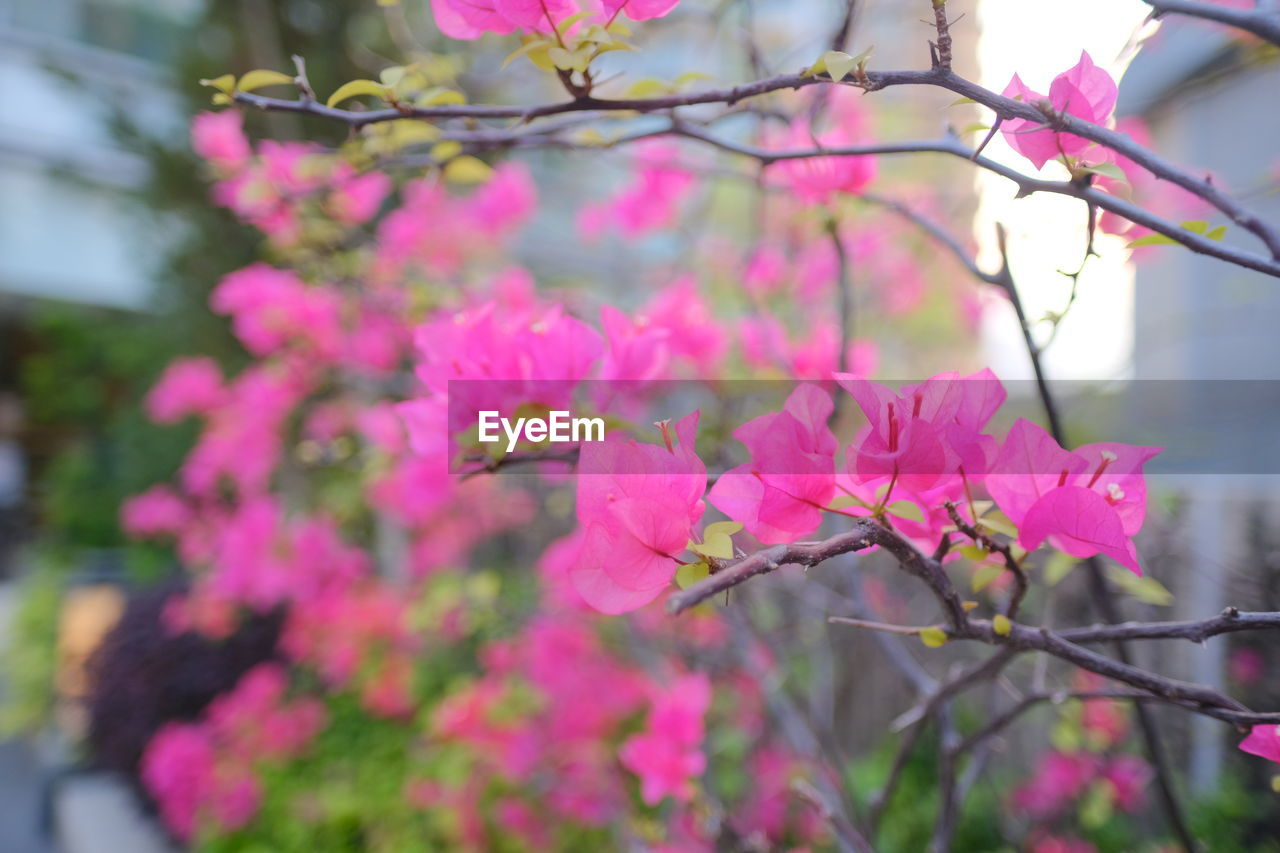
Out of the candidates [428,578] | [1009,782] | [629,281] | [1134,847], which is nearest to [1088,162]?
[1134,847]

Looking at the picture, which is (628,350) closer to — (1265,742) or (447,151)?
(447,151)

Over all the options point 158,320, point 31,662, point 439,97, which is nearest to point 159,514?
point 31,662

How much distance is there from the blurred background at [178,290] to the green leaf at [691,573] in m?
0.34

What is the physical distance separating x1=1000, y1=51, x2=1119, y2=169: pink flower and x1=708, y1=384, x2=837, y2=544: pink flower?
0.72ft

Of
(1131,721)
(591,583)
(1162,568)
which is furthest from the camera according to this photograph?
(1162,568)

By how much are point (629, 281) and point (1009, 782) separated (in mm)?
2285

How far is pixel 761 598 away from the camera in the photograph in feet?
7.36

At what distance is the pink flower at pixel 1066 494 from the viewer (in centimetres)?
37

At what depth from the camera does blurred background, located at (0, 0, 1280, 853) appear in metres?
1.57

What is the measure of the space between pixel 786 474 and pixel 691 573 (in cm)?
7

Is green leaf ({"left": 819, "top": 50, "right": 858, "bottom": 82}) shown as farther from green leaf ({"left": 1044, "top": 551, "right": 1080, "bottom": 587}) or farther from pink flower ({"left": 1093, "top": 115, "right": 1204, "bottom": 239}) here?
green leaf ({"left": 1044, "top": 551, "right": 1080, "bottom": 587})

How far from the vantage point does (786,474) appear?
38cm

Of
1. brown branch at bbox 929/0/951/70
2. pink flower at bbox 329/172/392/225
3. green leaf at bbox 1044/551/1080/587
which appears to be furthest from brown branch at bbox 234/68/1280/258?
pink flower at bbox 329/172/392/225

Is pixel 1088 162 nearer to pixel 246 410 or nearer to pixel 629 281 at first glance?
pixel 246 410
